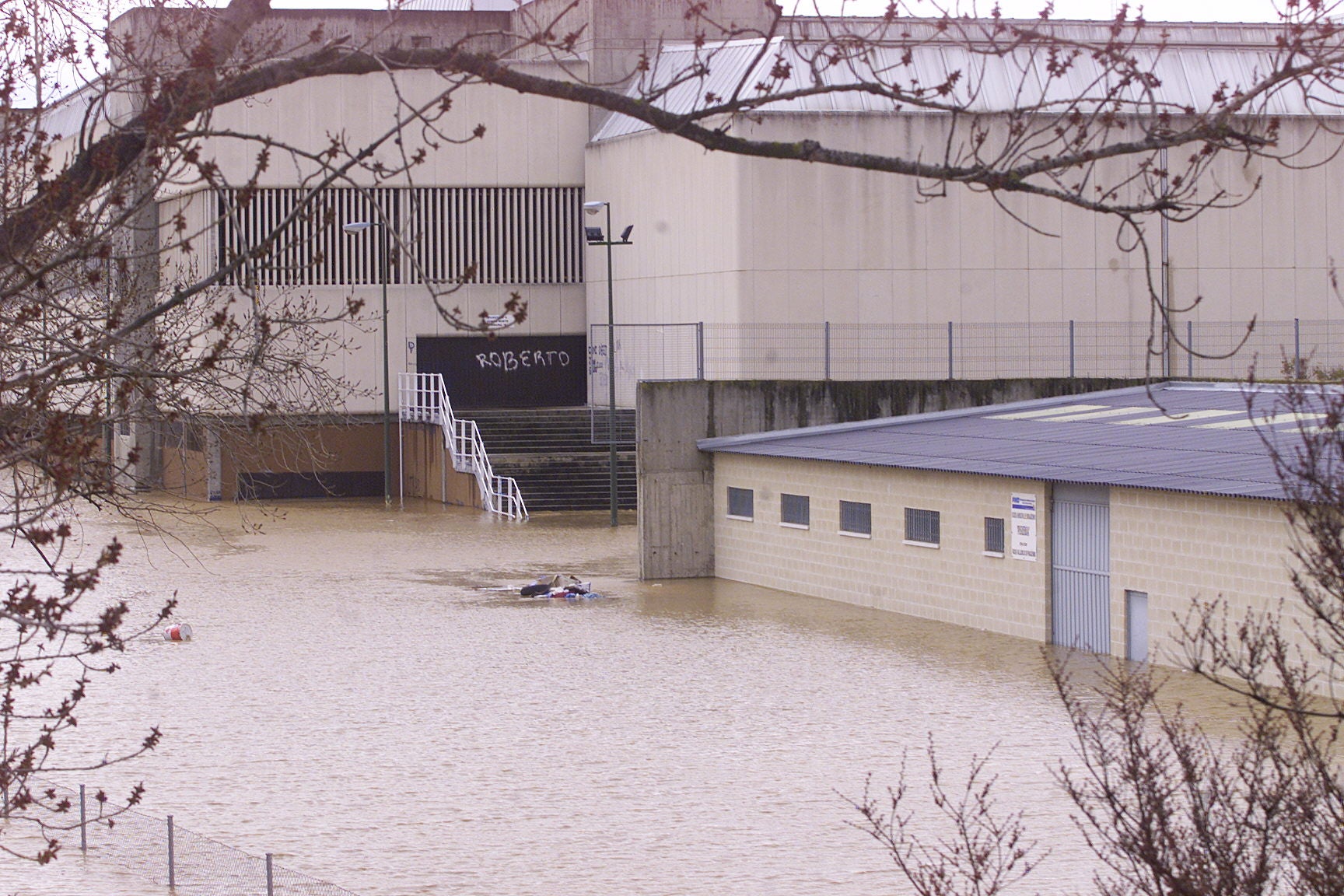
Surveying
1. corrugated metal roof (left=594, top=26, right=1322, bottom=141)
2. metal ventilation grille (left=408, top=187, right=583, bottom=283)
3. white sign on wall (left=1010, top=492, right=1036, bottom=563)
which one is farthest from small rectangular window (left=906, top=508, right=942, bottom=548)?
metal ventilation grille (left=408, top=187, right=583, bottom=283)

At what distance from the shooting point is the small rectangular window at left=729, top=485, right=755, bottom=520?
1204 inches

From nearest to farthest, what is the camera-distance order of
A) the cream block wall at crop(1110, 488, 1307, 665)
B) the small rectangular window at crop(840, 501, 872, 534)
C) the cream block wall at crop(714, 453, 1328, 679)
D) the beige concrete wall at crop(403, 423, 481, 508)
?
the cream block wall at crop(1110, 488, 1307, 665), the cream block wall at crop(714, 453, 1328, 679), the small rectangular window at crop(840, 501, 872, 534), the beige concrete wall at crop(403, 423, 481, 508)

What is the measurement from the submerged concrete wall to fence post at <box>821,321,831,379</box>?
26.3ft

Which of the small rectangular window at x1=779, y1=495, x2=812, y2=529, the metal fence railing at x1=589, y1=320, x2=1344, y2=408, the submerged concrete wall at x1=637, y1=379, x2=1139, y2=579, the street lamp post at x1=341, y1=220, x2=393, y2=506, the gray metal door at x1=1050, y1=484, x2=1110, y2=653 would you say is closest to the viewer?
the gray metal door at x1=1050, y1=484, x2=1110, y2=653

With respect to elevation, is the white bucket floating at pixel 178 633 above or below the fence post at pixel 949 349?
below

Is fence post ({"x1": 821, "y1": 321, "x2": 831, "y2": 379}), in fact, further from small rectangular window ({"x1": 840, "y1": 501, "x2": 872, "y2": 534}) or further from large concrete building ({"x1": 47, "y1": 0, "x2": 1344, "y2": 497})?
small rectangular window ({"x1": 840, "y1": 501, "x2": 872, "y2": 534})

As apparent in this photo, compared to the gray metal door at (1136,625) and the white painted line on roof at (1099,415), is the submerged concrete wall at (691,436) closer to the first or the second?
the white painted line on roof at (1099,415)

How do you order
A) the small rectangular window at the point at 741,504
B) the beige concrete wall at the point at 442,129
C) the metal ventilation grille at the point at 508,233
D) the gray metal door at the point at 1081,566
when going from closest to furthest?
1. the gray metal door at the point at 1081,566
2. the small rectangular window at the point at 741,504
3. the beige concrete wall at the point at 442,129
4. the metal ventilation grille at the point at 508,233

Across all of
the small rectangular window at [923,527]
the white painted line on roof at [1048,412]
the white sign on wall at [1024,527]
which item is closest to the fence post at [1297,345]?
the white painted line on roof at [1048,412]

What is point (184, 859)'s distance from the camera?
12602mm

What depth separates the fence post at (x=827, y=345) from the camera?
135ft

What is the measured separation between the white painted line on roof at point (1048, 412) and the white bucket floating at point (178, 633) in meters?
13.8

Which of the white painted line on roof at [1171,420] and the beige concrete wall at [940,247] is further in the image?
the beige concrete wall at [940,247]

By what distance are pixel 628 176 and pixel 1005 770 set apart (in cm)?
3548
